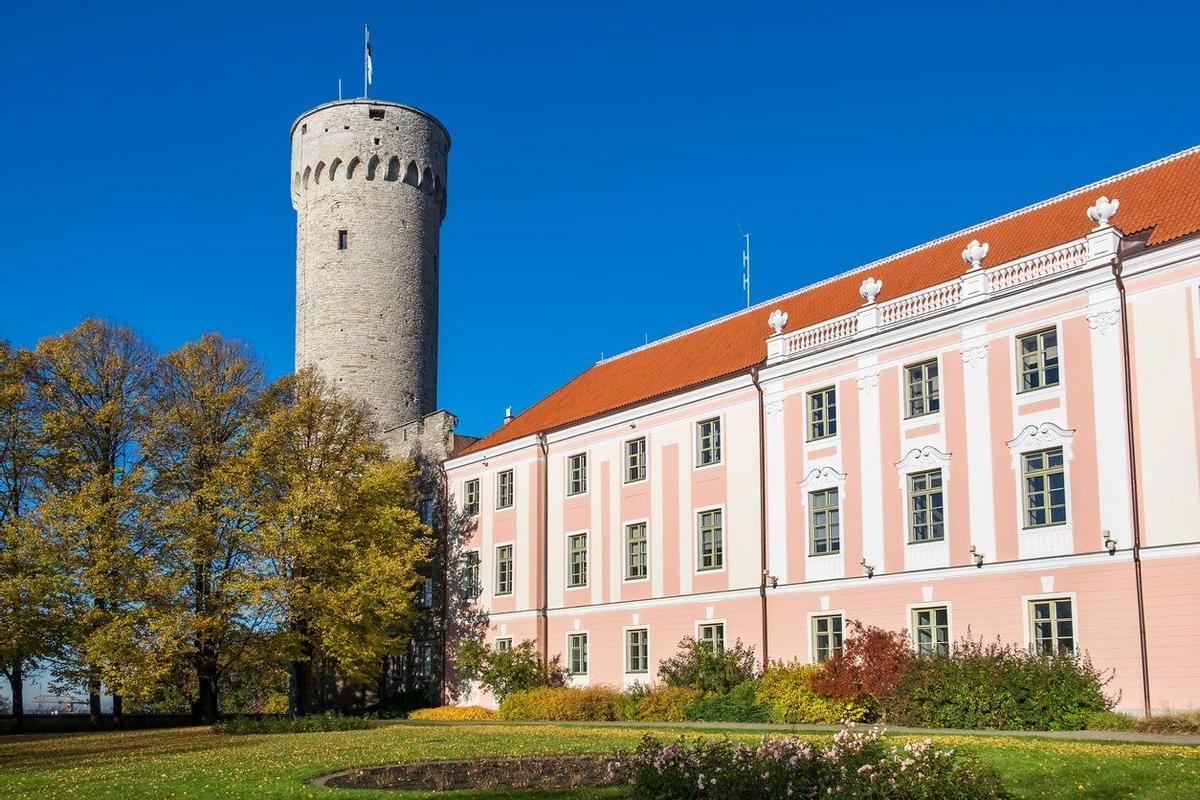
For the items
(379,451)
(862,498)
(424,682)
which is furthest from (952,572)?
(424,682)

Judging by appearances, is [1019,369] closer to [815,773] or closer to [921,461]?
[921,461]

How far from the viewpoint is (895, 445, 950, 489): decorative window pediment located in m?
29.1

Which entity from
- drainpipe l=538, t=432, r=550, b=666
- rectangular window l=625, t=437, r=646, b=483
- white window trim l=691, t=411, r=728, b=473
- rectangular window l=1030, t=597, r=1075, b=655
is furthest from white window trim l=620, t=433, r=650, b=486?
rectangular window l=1030, t=597, r=1075, b=655

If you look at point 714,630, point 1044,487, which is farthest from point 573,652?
point 1044,487

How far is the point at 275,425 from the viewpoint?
38875 mm

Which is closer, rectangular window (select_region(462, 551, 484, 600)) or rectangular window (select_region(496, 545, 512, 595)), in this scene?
rectangular window (select_region(496, 545, 512, 595))

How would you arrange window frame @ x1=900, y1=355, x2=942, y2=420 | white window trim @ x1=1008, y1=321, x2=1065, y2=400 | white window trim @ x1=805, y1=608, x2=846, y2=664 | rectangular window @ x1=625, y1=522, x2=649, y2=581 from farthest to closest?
rectangular window @ x1=625, y1=522, x2=649, y2=581, white window trim @ x1=805, y1=608, x2=846, y2=664, window frame @ x1=900, y1=355, x2=942, y2=420, white window trim @ x1=1008, y1=321, x2=1065, y2=400

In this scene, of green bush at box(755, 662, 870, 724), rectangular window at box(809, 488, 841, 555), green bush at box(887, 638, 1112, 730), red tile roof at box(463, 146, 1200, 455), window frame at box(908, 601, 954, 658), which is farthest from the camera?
rectangular window at box(809, 488, 841, 555)

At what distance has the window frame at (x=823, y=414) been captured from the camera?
3222cm

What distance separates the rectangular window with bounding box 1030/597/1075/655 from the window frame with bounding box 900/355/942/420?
204 inches

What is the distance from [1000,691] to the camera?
82.2 ft

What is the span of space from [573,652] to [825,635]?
36.3 feet

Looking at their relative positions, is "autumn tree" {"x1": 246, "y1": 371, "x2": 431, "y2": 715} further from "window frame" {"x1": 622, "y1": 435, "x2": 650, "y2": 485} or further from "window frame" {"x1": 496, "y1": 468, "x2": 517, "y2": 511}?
"window frame" {"x1": 622, "y1": 435, "x2": 650, "y2": 485}

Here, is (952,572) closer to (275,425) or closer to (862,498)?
(862,498)
